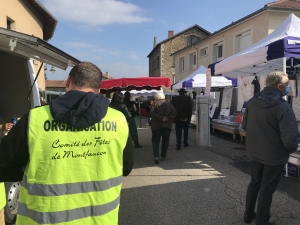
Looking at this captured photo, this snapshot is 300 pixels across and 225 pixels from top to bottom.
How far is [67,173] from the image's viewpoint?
1.46 metres

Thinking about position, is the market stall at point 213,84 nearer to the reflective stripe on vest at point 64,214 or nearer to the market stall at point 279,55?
the market stall at point 279,55

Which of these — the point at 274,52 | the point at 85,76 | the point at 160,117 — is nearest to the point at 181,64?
the point at 160,117

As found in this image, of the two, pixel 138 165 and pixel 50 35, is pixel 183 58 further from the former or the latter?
pixel 138 165

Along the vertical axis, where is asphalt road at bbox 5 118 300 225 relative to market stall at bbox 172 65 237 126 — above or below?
below

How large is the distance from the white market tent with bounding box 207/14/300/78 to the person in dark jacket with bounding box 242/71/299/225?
2.03 meters

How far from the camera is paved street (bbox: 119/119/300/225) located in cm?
349

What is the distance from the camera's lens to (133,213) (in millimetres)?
3648

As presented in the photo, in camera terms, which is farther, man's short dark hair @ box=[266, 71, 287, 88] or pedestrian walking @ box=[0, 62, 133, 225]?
man's short dark hair @ box=[266, 71, 287, 88]

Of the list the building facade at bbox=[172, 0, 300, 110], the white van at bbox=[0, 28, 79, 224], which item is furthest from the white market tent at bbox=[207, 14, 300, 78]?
the white van at bbox=[0, 28, 79, 224]

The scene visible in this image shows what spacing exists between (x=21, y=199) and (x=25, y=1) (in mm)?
12924

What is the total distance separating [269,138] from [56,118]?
8.15 feet

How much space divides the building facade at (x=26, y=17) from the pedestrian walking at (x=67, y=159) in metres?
9.50

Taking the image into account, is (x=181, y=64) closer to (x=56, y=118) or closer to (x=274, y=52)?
(x=274, y=52)

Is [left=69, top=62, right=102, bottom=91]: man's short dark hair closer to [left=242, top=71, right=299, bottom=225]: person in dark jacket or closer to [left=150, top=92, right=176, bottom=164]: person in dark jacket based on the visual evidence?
[left=242, top=71, right=299, bottom=225]: person in dark jacket
